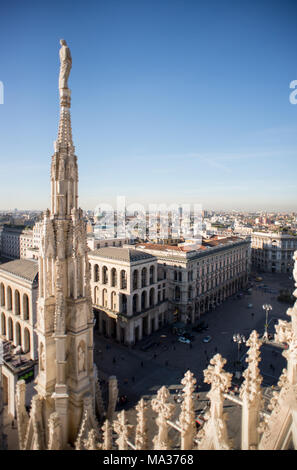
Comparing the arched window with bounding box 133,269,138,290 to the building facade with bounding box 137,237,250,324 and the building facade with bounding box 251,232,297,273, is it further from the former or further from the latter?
the building facade with bounding box 251,232,297,273

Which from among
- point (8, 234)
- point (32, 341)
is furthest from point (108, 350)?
point (8, 234)

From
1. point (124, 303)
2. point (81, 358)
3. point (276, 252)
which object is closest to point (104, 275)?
point (124, 303)

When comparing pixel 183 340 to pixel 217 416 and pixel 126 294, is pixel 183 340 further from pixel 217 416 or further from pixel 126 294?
pixel 217 416

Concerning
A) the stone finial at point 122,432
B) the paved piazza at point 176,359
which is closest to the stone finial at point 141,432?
the stone finial at point 122,432

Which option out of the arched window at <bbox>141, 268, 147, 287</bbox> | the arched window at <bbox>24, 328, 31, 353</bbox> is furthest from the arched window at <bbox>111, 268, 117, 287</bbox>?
the arched window at <bbox>24, 328, 31, 353</bbox>

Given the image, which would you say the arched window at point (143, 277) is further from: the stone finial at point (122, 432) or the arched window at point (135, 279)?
the stone finial at point (122, 432)

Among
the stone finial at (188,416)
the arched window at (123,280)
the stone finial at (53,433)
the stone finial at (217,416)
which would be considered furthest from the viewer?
the arched window at (123,280)
